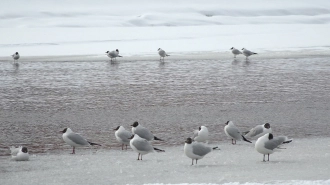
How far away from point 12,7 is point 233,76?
3514 cm

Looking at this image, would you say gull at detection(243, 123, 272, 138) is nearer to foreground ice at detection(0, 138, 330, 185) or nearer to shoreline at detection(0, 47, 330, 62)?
foreground ice at detection(0, 138, 330, 185)

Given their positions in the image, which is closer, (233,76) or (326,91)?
(326,91)

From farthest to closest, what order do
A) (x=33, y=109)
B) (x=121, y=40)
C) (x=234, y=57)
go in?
(x=121, y=40) → (x=234, y=57) → (x=33, y=109)

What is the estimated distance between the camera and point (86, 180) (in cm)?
727

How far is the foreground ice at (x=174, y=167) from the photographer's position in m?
7.15

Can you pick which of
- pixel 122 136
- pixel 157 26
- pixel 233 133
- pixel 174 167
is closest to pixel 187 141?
pixel 174 167

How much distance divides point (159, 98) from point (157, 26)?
25.3 m

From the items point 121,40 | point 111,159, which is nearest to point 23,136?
point 111,159

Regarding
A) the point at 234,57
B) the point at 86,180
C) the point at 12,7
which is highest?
the point at 12,7

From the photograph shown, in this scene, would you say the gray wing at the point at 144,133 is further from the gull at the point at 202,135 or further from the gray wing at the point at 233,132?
the gray wing at the point at 233,132

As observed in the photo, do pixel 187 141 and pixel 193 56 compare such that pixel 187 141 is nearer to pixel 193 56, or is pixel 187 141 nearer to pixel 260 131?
pixel 260 131

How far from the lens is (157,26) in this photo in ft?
128

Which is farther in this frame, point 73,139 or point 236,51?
point 236,51

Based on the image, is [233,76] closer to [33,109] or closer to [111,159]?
[33,109]
